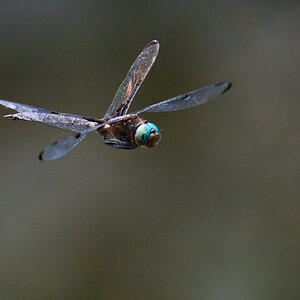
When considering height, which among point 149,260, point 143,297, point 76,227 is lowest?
point 143,297

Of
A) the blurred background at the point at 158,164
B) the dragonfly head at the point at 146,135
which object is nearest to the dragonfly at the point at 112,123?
the dragonfly head at the point at 146,135

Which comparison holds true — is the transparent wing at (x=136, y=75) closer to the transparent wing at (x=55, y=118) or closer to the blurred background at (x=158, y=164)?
the transparent wing at (x=55, y=118)

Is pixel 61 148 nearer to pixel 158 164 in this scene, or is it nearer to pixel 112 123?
pixel 112 123

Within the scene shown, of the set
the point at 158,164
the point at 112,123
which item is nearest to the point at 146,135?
the point at 112,123

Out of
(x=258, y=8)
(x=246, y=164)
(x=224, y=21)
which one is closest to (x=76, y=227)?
(x=246, y=164)

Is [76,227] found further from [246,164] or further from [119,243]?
[246,164]

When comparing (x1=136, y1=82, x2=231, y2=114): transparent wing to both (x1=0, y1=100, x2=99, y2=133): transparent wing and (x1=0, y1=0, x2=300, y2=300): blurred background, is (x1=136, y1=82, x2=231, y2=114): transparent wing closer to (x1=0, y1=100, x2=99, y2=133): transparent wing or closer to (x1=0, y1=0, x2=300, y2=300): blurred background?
(x1=0, y1=100, x2=99, y2=133): transparent wing
